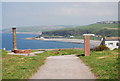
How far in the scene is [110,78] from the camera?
873 centimetres

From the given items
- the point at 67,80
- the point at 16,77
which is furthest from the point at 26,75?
the point at 67,80

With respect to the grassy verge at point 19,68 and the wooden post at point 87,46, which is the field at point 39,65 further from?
the wooden post at point 87,46

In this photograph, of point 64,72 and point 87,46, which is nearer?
point 64,72

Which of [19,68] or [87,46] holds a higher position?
[87,46]

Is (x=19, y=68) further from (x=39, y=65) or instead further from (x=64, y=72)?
(x=64, y=72)

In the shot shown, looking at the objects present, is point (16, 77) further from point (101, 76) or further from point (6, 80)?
point (101, 76)

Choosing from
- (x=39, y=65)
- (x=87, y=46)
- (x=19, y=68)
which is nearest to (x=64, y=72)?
(x=19, y=68)

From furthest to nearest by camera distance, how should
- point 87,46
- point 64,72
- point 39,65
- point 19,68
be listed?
point 87,46 < point 39,65 < point 19,68 < point 64,72

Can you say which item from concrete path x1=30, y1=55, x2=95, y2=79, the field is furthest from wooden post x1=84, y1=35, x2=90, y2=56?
concrete path x1=30, y1=55, x2=95, y2=79

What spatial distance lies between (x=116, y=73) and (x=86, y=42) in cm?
1014

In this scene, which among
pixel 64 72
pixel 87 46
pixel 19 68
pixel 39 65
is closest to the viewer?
pixel 64 72

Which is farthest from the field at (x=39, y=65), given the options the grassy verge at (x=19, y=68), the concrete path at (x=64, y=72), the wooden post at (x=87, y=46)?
the wooden post at (x=87, y=46)

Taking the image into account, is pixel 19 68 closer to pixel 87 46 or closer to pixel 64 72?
pixel 64 72

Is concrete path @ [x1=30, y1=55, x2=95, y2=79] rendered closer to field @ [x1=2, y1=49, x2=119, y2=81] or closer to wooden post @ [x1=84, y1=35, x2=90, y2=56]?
field @ [x1=2, y1=49, x2=119, y2=81]
